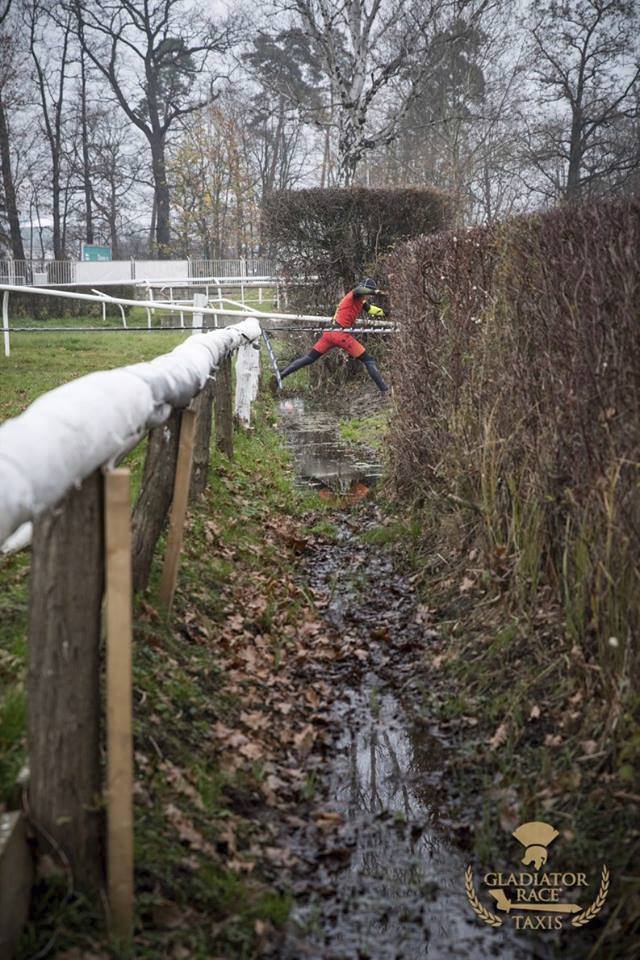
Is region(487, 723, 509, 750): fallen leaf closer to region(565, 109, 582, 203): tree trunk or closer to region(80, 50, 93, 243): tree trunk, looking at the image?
region(565, 109, 582, 203): tree trunk

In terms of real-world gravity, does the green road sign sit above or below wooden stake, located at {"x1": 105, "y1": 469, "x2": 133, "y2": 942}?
above

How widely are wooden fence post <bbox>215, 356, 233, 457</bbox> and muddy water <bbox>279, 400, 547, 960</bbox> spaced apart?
10.2 feet

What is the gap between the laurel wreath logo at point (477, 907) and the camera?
3.36 metres

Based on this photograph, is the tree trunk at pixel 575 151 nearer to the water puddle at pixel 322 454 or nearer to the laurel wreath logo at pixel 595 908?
the water puddle at pixel 322 454

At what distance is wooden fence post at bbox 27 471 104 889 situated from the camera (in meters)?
2.56

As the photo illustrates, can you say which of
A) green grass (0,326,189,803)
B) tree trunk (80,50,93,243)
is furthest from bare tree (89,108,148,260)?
green grass (0,326,189,803)

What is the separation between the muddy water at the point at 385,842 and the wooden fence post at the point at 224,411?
311 cm

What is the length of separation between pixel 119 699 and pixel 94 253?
143 feet

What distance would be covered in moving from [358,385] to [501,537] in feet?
33.9

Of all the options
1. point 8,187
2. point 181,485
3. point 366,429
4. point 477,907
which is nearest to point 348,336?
point 366,429

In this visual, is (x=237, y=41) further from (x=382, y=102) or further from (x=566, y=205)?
(x=566, y=205)

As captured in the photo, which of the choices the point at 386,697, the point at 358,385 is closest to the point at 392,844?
the point at 386,697

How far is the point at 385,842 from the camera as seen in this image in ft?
12.5

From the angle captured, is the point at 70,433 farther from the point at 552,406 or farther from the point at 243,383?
the point at 243,383
